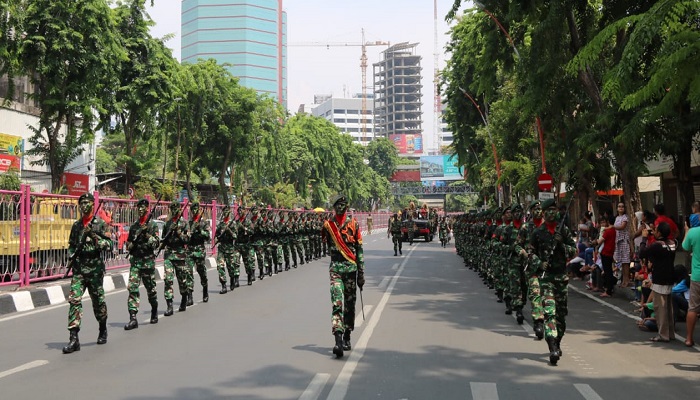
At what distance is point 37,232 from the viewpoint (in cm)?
1464

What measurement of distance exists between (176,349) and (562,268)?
15.1 feet

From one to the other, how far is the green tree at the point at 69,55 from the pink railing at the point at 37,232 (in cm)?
676

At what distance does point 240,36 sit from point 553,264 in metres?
166

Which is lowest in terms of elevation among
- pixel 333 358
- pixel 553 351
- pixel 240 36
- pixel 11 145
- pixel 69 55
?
pixel 333 358

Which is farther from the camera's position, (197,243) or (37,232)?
(37,232)

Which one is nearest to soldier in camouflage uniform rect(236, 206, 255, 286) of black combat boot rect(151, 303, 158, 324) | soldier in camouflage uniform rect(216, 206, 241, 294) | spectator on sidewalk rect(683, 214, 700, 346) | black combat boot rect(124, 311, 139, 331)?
soldier in camouflage uniform rect(216, 206, 241, 294)

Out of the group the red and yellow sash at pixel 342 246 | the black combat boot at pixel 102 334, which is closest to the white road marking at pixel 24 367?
the black combat boot at pixel 102 334

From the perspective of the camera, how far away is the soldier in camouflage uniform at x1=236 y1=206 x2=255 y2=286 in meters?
16.1

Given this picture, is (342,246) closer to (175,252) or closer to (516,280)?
(516,280)

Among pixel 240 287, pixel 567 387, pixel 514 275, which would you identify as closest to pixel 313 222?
pixel 240 287

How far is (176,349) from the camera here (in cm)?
827

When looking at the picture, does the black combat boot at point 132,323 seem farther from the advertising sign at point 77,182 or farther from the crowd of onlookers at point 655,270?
the advertising sign at point 77,182

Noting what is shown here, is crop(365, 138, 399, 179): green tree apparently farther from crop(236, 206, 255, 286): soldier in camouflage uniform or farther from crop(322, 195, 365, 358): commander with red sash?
crop(322, 195, 365, 358): commander with red sash

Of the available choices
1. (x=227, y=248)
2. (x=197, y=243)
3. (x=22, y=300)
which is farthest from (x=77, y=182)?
(x=197, y=243)
